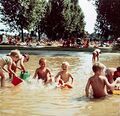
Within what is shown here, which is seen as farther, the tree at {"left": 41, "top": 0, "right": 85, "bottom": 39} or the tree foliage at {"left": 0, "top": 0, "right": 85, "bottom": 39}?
the tree at {"left": 41, "top": 0, "right": 85, "bottom": 39}

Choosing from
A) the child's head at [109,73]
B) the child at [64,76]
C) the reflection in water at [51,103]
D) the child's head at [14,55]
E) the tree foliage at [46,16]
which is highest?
the tree foliage at [46,16]

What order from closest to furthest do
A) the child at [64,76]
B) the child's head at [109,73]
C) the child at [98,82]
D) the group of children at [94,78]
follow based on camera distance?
the child at [98,82] → the group of children at [94,78] → the child's head at [109,73] → the child at [64,76]

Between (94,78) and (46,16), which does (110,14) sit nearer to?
(46,16)

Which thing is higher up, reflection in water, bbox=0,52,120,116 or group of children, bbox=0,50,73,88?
group of children, bbox=0,50,73,88

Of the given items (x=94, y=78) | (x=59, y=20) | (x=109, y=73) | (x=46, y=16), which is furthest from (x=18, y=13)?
(x=94, y=78)

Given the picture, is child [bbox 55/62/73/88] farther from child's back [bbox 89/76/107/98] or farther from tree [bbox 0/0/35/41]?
tree [bbox 0/0/35/41]

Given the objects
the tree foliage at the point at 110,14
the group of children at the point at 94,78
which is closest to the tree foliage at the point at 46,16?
the tree foliage at the point at 110,14

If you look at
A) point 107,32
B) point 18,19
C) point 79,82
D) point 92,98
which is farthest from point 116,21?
point 92,98

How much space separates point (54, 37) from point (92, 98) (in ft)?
218

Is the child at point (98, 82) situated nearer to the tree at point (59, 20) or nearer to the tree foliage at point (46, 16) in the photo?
the tree foliage at point (46, 16)

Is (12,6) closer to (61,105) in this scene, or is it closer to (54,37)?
(54,37)

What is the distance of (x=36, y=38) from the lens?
287 feet

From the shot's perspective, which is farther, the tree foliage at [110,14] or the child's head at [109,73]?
the tree foliage at [110,14]

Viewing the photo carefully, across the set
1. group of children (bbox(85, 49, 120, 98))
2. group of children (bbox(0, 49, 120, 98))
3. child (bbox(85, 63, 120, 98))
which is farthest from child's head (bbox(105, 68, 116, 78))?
child (bbox(85, 63, 120, 98))
